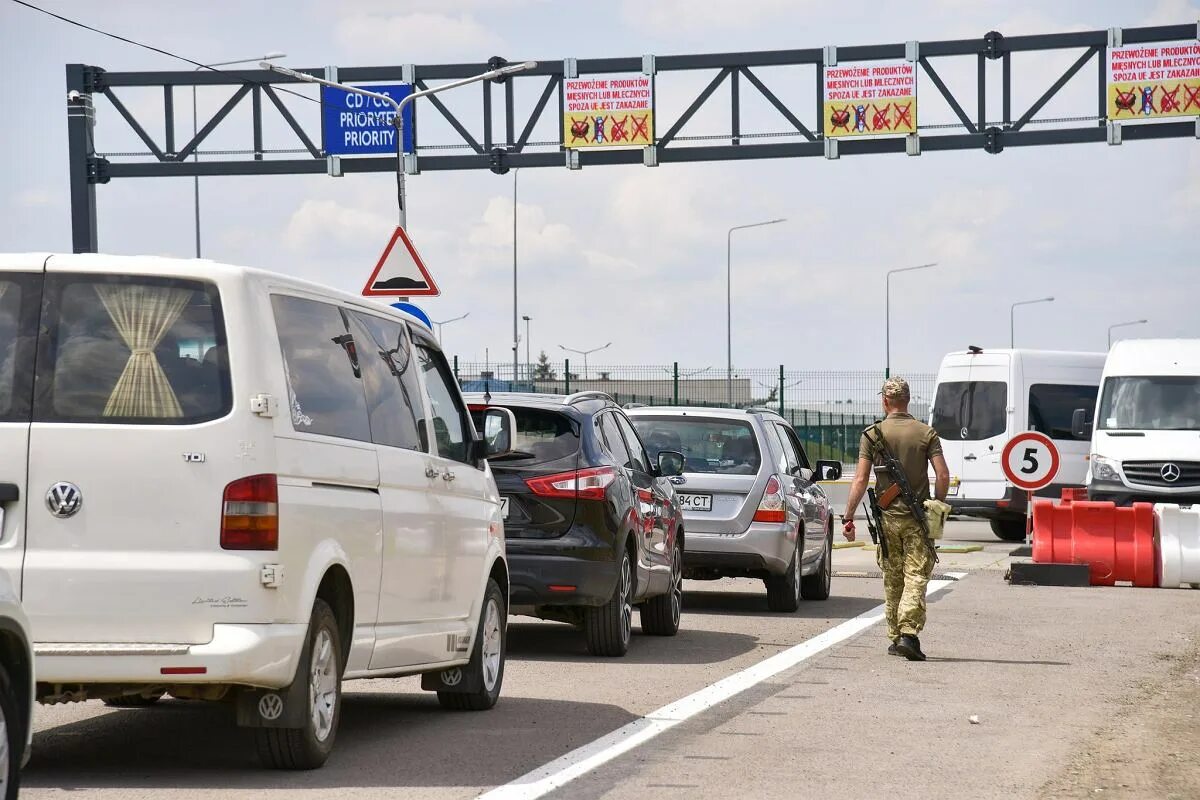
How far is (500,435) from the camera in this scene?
1044 cm

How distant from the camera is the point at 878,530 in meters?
13.5

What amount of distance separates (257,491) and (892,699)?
479 centimetres

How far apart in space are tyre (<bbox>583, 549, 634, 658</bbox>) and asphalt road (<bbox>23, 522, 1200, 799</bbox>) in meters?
0.18

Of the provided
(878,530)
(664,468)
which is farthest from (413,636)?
(664,468)

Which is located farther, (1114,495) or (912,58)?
(912,58)

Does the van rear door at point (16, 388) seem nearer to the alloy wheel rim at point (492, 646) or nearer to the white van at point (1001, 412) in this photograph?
the alloy wheel rim at point (492, 646)

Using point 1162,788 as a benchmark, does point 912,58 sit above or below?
above

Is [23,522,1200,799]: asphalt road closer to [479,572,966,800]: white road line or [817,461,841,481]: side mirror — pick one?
[479,572,966,800]: white road line

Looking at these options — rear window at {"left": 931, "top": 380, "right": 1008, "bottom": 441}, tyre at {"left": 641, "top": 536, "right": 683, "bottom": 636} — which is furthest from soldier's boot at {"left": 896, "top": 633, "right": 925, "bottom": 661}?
rear window at {"left": 931, "top": 380, "right": 1008, "bottom": 441}

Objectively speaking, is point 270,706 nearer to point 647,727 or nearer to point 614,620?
point 647,727

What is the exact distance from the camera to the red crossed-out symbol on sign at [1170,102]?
109 feet

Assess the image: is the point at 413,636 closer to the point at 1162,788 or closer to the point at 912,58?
the point at 1162,788

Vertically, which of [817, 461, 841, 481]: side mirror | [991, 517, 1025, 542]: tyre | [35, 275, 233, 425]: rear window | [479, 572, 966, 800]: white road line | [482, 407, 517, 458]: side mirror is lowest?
[991, 517, 1025, 542]: tyre

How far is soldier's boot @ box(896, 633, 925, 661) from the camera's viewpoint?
13.1m
